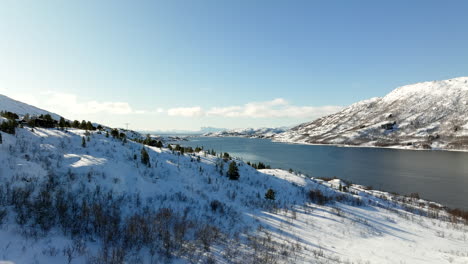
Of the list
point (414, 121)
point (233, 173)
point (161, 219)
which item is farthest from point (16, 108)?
point (414, 121)

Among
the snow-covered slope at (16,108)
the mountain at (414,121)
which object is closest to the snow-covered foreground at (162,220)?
the snow-covered slope at (16,108)

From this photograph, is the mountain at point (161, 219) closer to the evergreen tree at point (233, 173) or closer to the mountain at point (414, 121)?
the evergreen tree at point (233, 173)

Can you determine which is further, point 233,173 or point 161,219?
point 233,173

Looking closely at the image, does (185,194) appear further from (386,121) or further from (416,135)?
(386,121)

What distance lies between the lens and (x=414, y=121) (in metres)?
120

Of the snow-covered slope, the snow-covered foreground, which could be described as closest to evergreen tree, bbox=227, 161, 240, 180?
the snow-covered foreground

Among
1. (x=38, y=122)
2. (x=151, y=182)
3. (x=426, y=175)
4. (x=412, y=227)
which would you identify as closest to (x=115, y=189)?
(x=151, y=182)

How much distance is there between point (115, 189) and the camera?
8.48m

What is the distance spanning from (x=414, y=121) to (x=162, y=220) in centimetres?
15398

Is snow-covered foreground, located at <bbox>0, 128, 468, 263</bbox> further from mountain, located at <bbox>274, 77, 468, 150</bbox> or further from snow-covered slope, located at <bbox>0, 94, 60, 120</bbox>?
mountain, located at <bbox>274, 77, 468, 150</bbox>

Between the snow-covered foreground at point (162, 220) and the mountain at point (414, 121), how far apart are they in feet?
344

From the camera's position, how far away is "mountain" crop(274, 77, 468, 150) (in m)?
95.7

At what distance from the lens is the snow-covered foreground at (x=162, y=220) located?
5008mm

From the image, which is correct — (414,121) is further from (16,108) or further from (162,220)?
(16,108)
